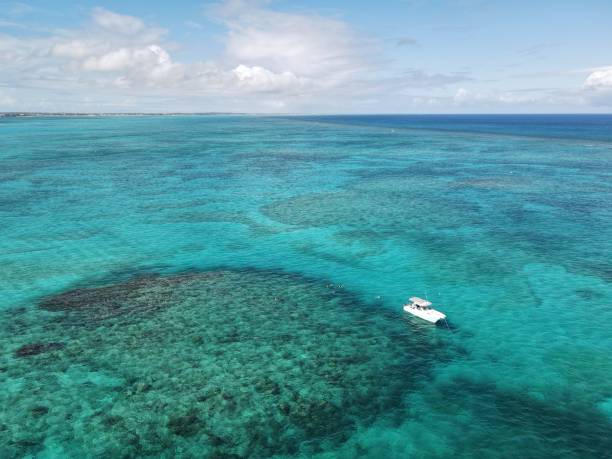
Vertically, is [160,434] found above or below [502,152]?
below

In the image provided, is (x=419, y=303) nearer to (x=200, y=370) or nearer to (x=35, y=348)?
(x=200, y=370)

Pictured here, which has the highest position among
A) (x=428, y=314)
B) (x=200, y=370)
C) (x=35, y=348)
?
(x=428, y=314)

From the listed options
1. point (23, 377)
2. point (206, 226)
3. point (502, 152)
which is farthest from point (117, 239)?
point (502, 152)

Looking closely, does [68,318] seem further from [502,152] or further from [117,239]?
[502,152]

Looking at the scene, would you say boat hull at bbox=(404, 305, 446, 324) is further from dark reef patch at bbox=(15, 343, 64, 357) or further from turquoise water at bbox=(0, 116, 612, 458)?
dark reef patch at bbox=(15, 343, 64, 357)

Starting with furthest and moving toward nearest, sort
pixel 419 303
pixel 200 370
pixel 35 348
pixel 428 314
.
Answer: pixel 419 303 < pixel 428 314 < pixel 35 348 < pixel 200 370

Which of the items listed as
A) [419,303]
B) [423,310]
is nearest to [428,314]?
[423,310]

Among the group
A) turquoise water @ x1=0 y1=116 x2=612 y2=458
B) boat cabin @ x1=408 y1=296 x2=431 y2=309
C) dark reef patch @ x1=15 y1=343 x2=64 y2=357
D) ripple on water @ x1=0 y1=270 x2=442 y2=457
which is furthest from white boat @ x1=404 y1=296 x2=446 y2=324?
dark reef patch @ x1=15 y1=343 x2=64 y2=357

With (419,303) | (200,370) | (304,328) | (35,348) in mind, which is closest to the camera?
(200,370)

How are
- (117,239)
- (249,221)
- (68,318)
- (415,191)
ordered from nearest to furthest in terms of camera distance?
1. (68,318)
2. (117,239)
3. (249,221)
4. (415,191)
